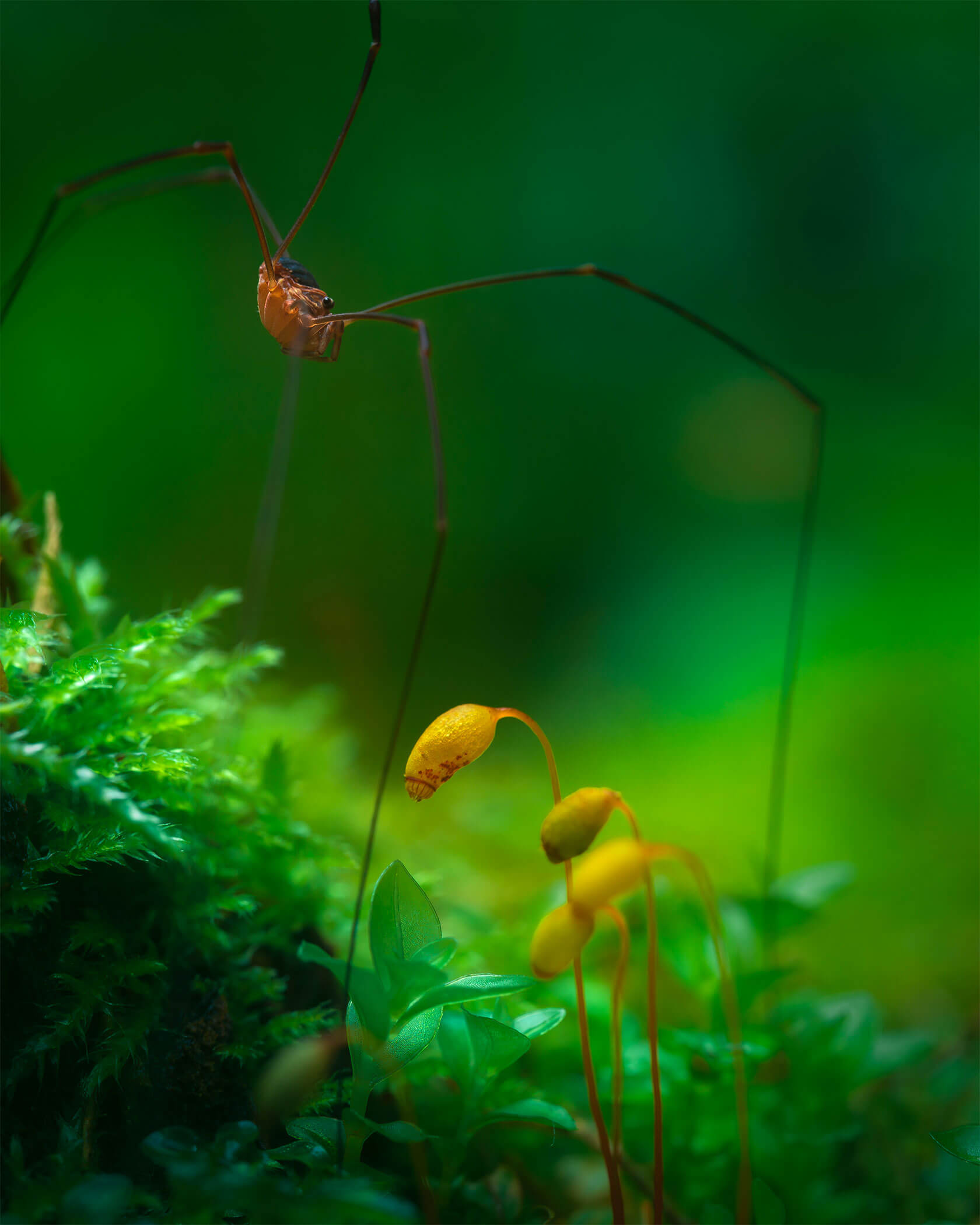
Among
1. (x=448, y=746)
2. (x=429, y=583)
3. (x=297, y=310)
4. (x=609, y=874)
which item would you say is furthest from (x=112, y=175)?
(x=609, y=874)

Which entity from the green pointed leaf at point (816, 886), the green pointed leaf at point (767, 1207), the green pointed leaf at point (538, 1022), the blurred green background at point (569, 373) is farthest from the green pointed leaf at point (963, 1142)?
the blurred green background at point (569, 373)

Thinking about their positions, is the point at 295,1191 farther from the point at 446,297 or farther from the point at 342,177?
the point at 342,177

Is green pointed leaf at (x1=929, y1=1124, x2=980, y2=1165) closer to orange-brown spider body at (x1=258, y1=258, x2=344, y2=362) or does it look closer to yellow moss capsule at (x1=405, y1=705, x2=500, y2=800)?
yellow moss capsule at (x1=405, y1=705, x2=500, y2=800)

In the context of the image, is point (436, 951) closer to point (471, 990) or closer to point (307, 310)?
point (471, 990)

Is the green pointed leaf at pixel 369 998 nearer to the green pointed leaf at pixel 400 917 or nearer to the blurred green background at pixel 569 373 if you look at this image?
the green pointed leaf at pixel 400 917

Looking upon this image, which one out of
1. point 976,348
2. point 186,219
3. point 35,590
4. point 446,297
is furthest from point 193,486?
point 976,348

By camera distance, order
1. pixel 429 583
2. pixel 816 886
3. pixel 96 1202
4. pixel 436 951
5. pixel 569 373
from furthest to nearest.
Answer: pixel 569 373 → pixel 816 886 → pixel 429 583 → pixel 436 951 → pixel 96 1202
